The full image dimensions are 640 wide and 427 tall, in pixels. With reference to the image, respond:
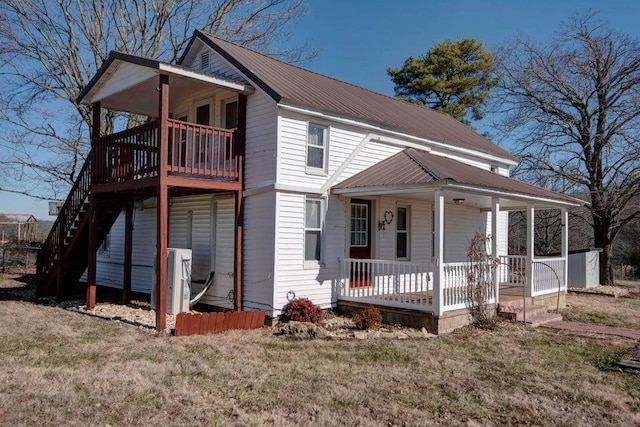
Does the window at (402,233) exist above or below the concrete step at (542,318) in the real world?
above

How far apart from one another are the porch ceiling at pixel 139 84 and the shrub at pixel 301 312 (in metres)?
4.68

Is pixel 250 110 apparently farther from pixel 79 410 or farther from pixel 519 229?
pixel 519 229

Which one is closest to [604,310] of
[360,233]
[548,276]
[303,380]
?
[548,276]

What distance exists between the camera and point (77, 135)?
23.0 m

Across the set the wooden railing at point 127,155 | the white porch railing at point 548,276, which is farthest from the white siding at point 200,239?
the white porch railing at point 548,276

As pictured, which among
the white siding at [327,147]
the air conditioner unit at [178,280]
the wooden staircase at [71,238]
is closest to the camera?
the white siding at [327,147]

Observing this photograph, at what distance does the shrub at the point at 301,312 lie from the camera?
10.6 metres

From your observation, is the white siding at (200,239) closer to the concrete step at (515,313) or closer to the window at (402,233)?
the window at (402,233)

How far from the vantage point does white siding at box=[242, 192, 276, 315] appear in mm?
10820

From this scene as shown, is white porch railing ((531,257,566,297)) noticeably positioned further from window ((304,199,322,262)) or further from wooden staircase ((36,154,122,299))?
wooden staircase ((36,154,122,299))

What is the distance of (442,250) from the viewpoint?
1053 centimetres

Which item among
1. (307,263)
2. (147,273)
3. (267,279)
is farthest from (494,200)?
(147,273)

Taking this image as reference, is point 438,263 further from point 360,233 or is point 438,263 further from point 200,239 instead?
point 200,239

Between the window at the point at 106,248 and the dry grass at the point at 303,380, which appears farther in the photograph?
the window at the point at 106,248
